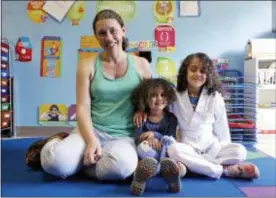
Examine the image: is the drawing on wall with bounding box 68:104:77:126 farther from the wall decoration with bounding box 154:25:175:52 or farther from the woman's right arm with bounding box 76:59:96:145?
the woman's right arm with bounding box 76:59:96:145

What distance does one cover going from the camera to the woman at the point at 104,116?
0.96m

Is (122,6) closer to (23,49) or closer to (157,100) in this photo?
(23,49)

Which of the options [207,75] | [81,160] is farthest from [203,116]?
[81,160]

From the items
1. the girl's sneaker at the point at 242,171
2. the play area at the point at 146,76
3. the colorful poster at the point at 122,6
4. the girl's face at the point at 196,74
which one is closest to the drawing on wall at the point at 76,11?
the play area at the point at 146,76

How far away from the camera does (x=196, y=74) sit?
3.90ft

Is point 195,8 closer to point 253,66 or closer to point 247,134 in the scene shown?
point 253,66

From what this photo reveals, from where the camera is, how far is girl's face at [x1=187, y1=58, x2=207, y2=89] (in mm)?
1188

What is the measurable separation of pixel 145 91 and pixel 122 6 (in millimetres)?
1453

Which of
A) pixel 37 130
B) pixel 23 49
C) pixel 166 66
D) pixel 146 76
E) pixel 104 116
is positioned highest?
pixel 23 49

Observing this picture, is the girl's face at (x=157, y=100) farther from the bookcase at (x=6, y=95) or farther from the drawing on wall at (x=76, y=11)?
the drawing on wall at (x=76, y=11)

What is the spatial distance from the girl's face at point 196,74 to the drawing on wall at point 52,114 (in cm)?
143

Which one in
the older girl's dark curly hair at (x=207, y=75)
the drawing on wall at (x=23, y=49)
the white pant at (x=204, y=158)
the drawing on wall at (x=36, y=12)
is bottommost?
the white pant at (x=204, y=158)

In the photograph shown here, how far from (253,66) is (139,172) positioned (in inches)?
63.2

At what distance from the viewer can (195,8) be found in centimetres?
239
